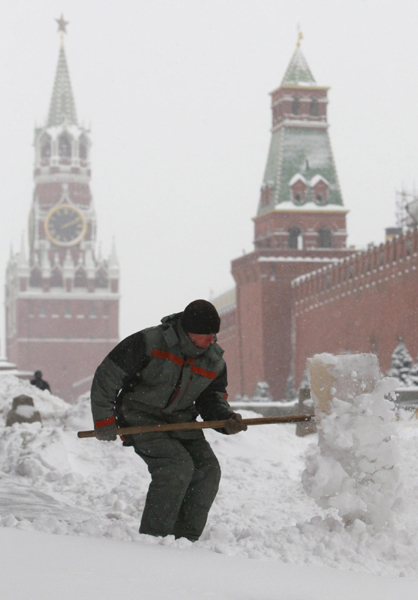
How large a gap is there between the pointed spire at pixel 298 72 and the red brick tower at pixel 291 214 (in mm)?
38

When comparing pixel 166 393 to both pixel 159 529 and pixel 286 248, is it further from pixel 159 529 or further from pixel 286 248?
pixel 286 248

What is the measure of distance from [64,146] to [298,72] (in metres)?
43.3

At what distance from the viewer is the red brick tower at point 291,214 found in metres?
42.1

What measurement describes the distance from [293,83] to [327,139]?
8.08ft

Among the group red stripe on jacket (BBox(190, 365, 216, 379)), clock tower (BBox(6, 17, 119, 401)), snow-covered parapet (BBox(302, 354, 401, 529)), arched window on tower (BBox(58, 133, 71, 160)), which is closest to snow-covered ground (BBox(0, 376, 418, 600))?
snow-covered parapet (BBox(302, 354, 401, 529))

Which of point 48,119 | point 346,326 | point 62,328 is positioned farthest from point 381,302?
point 48,119

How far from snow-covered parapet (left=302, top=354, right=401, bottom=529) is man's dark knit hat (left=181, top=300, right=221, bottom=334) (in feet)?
2.22

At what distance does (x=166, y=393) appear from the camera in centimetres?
495

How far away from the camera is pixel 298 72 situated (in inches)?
1740

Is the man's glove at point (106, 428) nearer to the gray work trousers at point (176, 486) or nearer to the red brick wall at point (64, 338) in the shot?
the gray work trousers at point (176, 486)

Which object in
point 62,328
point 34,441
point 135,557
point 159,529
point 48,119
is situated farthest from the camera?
point 48,119

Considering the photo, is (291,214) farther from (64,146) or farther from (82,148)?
(64,146)

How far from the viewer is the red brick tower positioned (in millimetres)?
42125

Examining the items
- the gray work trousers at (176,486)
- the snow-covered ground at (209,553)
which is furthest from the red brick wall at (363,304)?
the gray work trousers at (176,486)
